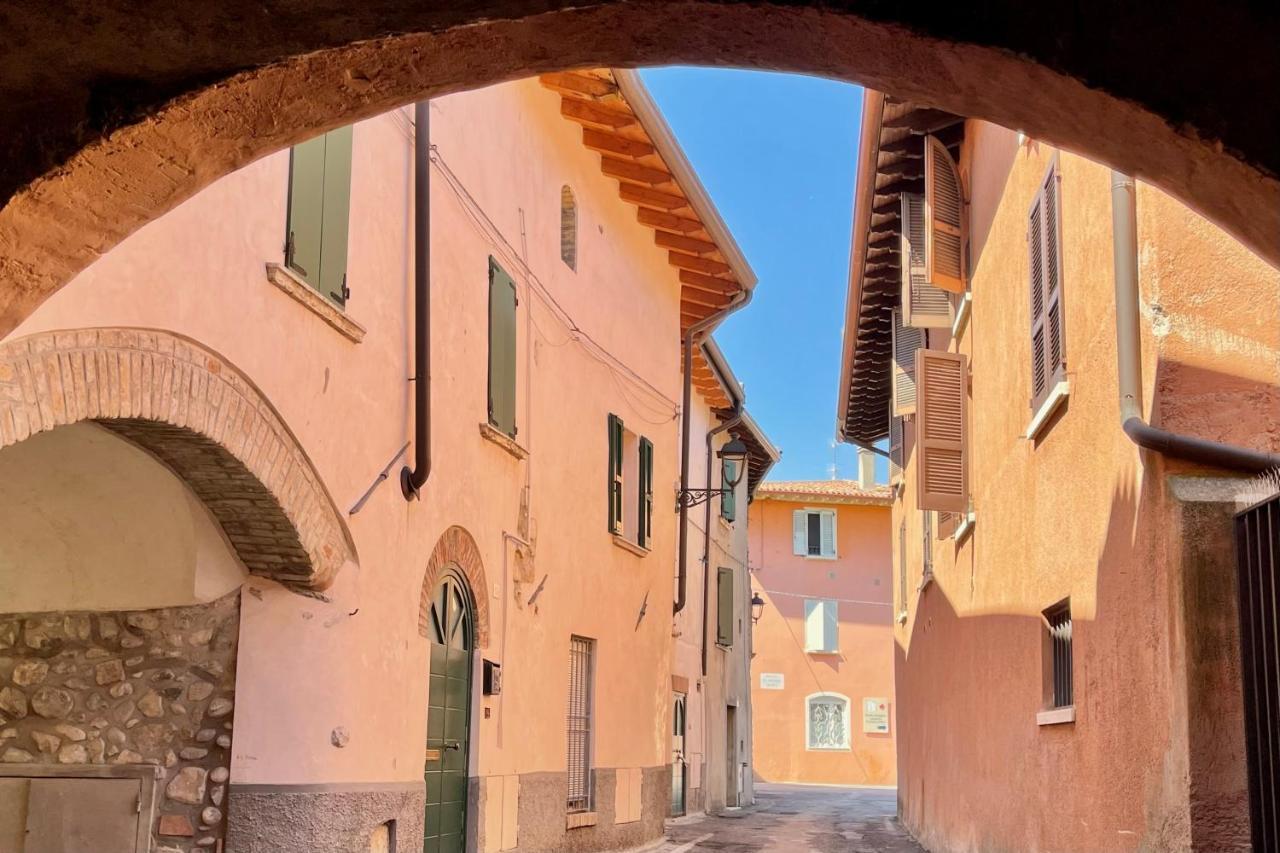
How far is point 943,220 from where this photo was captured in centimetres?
1141

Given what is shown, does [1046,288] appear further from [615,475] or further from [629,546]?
[629,546]

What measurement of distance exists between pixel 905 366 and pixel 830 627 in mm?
22524

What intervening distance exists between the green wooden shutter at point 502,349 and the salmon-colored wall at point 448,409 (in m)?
0.20

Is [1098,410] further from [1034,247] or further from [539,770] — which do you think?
[539,770]

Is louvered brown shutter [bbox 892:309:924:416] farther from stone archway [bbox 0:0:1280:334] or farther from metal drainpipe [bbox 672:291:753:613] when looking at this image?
stone archway [bbox 0:0:1280:334]

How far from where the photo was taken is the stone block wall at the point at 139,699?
707cm

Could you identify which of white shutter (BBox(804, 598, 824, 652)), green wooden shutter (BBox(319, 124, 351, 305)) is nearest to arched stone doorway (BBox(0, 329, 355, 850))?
green wooden shutter (BBox(319, 124, 351, 305))

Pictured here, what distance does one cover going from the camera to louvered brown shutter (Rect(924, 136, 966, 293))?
36.9ft

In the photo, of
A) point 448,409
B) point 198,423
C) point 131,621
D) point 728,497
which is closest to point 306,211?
point 198,423

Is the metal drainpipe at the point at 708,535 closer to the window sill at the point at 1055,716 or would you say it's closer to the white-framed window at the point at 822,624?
the window sill at the point at 1055,716

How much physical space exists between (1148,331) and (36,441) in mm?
5205

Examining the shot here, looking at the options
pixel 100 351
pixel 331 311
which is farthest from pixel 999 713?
pixel 100 351

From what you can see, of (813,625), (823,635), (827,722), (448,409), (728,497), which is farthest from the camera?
(813,625)

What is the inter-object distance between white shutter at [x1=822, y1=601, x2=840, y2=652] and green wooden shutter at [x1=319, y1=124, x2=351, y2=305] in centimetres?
3049
